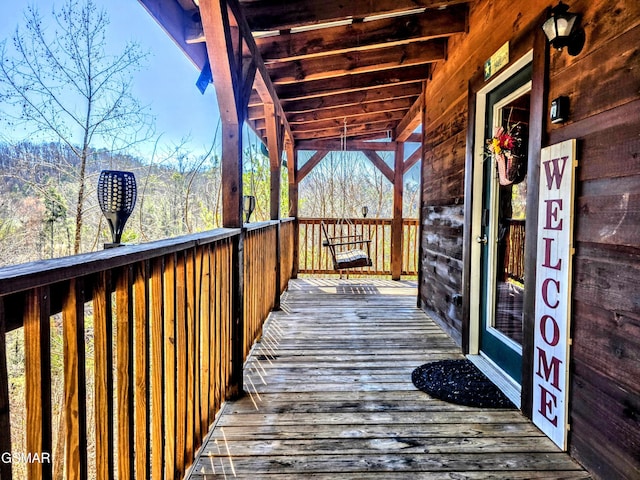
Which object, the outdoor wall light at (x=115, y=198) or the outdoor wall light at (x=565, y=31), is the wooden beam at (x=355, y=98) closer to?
the outdoor wall light at (x=565, y=31)

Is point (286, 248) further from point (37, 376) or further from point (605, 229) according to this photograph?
point (37, 376)

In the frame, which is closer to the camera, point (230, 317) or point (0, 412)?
point (0, 412)

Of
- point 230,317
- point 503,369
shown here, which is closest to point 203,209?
point 230,317

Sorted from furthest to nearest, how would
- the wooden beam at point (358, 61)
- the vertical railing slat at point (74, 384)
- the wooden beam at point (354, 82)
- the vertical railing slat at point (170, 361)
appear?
the wooden beam at point (354, 82) → the wooden beam at point (358, 61) → the vertical railing slat at point (170, 361) → the vertical railing slat at point (74, 384)

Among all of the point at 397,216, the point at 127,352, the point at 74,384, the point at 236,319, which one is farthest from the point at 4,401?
the point at 397,216

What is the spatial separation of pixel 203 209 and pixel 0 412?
320 inches

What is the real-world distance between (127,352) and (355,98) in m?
4.18

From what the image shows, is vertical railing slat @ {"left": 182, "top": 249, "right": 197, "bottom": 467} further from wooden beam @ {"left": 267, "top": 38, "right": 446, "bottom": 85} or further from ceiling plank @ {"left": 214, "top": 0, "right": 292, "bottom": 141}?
wooden beam @ {"left": 267, "top": 38, "right": 446, "bottom": 85}

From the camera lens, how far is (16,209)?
5.38 meters

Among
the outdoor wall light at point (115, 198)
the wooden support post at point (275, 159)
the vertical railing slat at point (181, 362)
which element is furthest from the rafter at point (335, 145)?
the vertical railing slat at point (181, 362)

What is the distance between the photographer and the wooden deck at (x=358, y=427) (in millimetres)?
1560

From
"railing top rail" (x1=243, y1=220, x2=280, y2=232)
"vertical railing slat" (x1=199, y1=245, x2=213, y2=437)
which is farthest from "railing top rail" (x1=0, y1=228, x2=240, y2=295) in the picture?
"railing top rail" (x1=243, y1=220, x2=280, y2=232)

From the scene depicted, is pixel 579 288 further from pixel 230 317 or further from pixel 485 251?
pixel 230 317

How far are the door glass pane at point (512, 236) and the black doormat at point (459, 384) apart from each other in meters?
0.34
